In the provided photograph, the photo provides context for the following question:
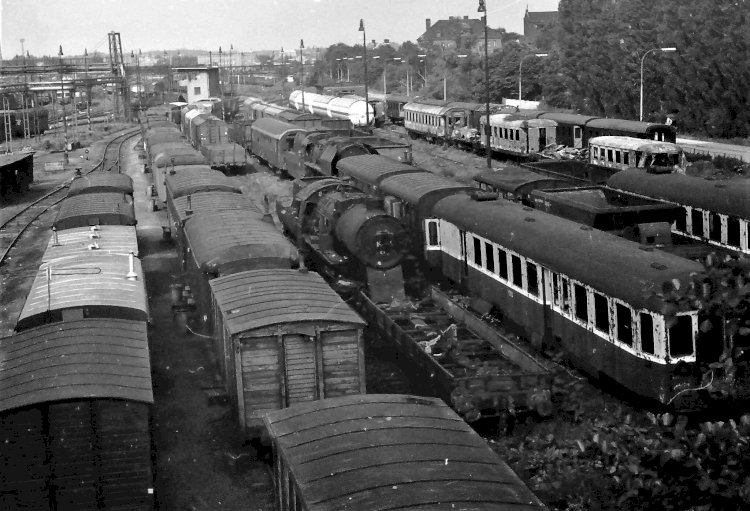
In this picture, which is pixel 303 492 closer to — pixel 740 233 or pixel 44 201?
pixel 740 233

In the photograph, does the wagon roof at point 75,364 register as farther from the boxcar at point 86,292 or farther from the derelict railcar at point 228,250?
the derelict railcar at point 228,250

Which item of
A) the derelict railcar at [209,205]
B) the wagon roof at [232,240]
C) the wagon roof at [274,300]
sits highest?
the derelict railcar at [209,205]

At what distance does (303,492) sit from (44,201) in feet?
139

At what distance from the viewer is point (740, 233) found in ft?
71.5

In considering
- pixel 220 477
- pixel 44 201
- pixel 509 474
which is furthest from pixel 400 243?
pixel 44 201

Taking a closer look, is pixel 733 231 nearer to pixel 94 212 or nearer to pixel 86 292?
pixel 86 292

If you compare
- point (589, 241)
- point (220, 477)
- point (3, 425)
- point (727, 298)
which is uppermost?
point (727, 298)

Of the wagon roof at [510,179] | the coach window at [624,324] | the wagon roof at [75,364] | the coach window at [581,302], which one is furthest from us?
the wagon roof at [510,179]

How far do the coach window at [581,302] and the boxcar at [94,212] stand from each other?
14.6 metres

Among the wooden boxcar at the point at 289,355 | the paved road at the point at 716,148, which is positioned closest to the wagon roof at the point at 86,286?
the wooden boxcar at the point at 289,355

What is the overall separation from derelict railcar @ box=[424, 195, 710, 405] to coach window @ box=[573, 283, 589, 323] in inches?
0.7

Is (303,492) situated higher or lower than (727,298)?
lower

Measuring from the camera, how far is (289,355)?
15.5m

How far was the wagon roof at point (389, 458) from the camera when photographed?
8.64 m
